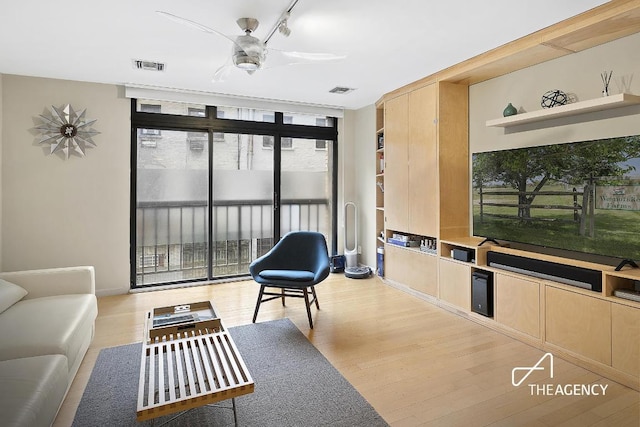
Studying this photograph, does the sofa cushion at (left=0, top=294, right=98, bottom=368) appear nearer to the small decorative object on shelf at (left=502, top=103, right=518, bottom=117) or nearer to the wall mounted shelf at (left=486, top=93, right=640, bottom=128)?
the wall mounted shelf at (left=486, top=93, right=640, bottom=128)

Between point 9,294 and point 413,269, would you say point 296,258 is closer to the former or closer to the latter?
point 413,269

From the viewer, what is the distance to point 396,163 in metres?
4.49

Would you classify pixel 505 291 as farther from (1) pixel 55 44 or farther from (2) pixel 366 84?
(1) pixel 55 44

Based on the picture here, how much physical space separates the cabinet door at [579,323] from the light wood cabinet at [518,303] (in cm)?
10

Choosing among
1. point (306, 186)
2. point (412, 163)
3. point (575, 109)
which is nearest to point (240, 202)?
point (306, 186)

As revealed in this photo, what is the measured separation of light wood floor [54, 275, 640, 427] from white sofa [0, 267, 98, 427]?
1.08 feet

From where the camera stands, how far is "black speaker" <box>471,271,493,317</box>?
324 centimetres

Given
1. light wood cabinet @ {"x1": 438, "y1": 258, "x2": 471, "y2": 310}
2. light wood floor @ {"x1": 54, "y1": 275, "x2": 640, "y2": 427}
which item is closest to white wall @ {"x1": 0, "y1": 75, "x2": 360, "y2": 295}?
light wood floor @ {"x1": 54, "y1": 275, "x2": 640, "y2": 427}

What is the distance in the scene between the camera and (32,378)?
1668mm

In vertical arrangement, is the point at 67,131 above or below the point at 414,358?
above

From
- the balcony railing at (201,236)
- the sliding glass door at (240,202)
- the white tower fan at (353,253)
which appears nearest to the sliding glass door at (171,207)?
the balcony railing at (201,236)

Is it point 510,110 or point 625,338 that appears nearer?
point 625,338

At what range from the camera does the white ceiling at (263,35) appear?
244 cm

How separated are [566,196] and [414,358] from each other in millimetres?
1693
